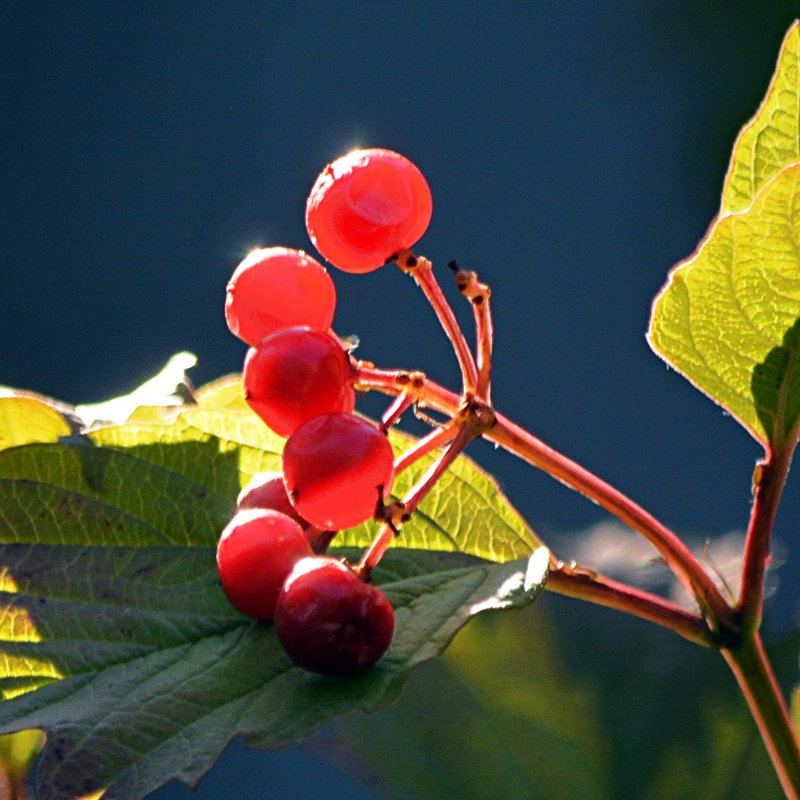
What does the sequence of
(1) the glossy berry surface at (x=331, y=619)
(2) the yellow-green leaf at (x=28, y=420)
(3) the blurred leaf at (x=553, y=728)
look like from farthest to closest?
1. (3) the blurred leaf at (x=553, y=728)
2. (2) the yellow-green leaf at (x=28, y=420)
3. (1) the glossy berry surface at (x=331, y=619)

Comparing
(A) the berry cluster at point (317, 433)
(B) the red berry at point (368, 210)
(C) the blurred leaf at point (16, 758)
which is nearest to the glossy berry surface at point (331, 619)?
(A) the berry cluster at point (317, 433)

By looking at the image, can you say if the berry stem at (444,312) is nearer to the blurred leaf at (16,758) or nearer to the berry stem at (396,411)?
the berry stem at (396,411)

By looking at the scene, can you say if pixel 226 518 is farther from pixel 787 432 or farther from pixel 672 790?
pixel 672 790

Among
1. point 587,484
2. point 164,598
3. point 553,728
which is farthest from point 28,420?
point 553,728

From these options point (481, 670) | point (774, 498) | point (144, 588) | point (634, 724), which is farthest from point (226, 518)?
point (634, 724)

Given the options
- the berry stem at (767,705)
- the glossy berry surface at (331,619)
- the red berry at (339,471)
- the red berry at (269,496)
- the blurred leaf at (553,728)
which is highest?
the red berry at (339,471)

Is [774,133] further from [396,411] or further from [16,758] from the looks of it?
[16,758]
